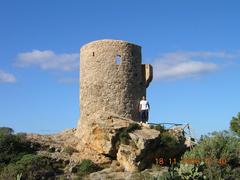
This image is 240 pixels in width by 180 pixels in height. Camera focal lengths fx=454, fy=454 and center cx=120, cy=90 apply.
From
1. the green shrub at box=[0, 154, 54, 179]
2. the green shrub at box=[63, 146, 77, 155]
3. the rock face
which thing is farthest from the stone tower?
the green shrub at box=[0, 154, 54, 179]

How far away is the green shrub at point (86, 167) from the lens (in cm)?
2323

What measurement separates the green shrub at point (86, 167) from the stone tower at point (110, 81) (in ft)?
6.95

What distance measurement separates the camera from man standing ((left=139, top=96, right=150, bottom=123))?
24.2 metres

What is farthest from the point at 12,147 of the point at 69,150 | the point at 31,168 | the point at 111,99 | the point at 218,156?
the point at 218,156

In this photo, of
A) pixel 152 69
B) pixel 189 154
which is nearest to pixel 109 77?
pixel 152 69

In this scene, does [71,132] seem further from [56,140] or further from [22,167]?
[22,167]

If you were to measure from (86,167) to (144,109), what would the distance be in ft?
14.2

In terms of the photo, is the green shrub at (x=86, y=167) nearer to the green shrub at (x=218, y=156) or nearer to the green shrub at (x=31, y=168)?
the green shrub at (x=31, y=168)

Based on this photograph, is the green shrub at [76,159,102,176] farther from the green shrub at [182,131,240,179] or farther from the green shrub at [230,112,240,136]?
the green shrub at [230,112,240,136]

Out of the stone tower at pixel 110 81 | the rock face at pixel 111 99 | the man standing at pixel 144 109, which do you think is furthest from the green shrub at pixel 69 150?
the man standing at pixel 144 109

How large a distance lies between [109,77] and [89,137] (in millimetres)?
3463

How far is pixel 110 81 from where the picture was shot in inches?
969

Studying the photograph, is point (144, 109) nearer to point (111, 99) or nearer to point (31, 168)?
point (111, 99)

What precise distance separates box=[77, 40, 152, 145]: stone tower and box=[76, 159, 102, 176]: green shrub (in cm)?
212
